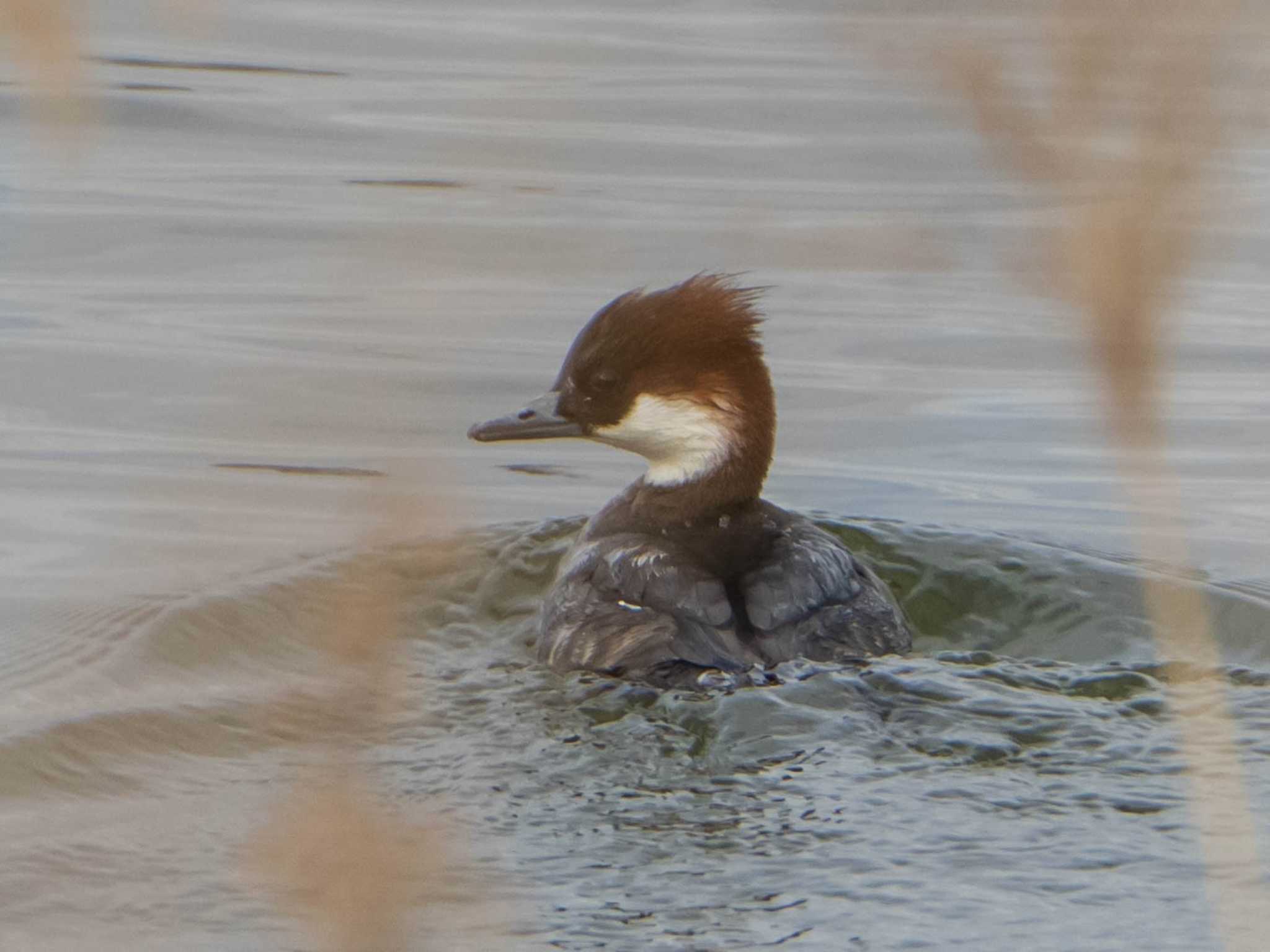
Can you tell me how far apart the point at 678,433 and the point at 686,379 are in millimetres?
166

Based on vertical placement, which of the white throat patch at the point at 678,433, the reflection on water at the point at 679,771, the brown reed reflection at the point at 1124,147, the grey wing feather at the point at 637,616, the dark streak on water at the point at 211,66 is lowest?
the reflection on water at the point at 679,771

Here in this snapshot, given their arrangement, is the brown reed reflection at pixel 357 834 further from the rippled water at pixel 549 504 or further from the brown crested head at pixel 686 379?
the brown crested head at pixel 686 379

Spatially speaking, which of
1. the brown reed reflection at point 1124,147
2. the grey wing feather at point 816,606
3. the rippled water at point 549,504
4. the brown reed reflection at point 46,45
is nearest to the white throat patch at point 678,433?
the grey wing feather at point 816,606

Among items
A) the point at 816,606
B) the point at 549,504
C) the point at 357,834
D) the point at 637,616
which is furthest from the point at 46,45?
the point at 549,504

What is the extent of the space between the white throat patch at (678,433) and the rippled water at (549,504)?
0.61m

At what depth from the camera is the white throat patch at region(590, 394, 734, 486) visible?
5.79 meters

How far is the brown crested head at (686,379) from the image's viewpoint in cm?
574

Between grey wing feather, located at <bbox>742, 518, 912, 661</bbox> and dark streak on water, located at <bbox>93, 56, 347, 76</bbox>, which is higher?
dark streak on water, located at <bbox>93, 56, 347, 76</bbox>

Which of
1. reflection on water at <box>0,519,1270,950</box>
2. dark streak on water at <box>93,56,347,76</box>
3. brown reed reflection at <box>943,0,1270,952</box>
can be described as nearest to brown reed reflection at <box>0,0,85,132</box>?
brown reed reflection at <box>943,0,1270,952</box>

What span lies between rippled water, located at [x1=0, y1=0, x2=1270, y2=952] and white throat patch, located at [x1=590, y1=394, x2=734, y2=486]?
615 mm

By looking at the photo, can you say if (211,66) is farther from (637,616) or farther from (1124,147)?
(1124,147)

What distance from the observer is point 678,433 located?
580 cm

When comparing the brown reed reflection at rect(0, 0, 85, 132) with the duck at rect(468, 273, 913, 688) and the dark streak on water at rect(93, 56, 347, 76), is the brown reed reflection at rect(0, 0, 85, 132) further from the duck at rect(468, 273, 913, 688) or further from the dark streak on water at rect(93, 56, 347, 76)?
the dark streak on water at rect(93, 56, 347, 76)

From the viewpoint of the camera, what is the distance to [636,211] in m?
10.2
